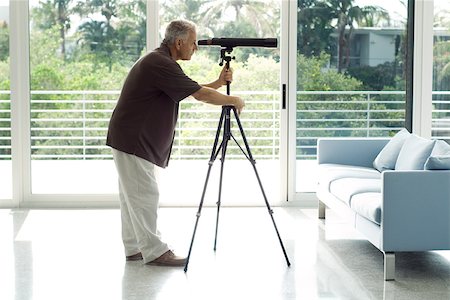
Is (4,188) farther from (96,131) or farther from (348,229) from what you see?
(348,229)

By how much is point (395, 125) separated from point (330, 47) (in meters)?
0.88

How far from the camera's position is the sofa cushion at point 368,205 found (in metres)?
4.38

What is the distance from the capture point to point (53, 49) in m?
6.73

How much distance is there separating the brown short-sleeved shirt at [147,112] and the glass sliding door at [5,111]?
2.43m

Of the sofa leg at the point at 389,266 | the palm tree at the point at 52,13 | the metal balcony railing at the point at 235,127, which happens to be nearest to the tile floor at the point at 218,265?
the sofa leg at the point at 389,266

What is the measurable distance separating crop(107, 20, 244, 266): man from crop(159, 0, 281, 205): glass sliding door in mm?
2114

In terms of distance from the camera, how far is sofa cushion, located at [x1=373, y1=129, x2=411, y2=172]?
224 inches

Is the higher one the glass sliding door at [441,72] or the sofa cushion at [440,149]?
the glass sliding door at [441,72]

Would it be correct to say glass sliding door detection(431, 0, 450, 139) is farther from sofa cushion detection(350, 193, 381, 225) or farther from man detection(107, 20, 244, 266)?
man detection(107, 20, 244, 266)

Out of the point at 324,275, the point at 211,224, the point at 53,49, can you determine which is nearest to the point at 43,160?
the point at 53,49

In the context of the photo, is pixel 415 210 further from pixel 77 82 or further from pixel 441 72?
pixel 77 82

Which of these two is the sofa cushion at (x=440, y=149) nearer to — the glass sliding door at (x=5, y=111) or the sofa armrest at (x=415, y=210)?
the sofa armrest at (x=415, y=210)

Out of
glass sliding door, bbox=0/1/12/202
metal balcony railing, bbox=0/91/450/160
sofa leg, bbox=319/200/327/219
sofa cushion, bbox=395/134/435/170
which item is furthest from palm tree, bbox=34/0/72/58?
sofa cushion, bbox=395/134/435/170

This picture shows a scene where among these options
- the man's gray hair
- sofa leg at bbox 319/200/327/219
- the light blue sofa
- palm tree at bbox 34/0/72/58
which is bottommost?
sofa leg at bbox 319/200/327/219
